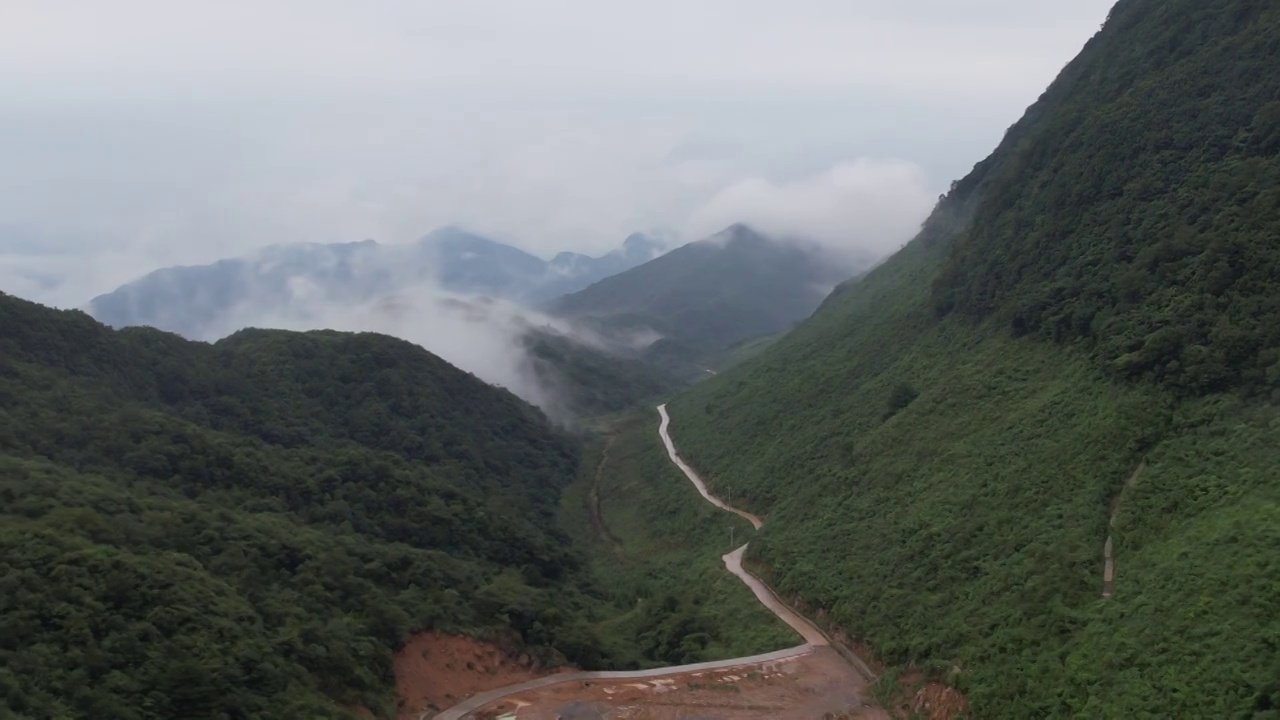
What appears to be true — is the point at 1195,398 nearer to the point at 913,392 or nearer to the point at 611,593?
the point at 913,392

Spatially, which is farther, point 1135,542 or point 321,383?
point 321,383

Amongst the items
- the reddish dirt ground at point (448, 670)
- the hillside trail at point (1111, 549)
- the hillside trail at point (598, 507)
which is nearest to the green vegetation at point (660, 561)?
the hillside trail at point (598, 507)

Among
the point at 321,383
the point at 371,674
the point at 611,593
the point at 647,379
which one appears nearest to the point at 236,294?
the point at 647,379

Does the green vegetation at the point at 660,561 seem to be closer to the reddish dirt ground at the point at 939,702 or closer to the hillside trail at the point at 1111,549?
the reddish dirt ground at the point at 939,702

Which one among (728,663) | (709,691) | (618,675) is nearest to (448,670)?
(618,675)

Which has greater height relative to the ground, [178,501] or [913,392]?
[178,501]

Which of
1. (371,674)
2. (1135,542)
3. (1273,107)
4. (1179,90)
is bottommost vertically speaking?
(1135,542)
